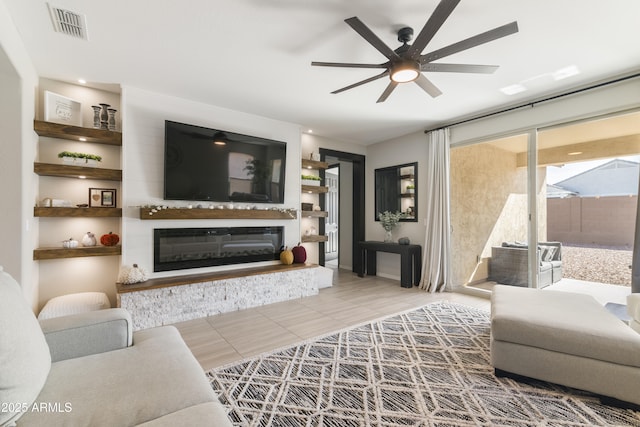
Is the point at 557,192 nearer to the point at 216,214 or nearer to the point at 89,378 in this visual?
the point at 216,214

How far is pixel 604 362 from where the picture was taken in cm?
172

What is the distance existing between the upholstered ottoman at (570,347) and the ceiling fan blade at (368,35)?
83.0 inches

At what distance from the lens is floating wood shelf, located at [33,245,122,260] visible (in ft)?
9.26

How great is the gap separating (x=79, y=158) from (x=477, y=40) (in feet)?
12.8

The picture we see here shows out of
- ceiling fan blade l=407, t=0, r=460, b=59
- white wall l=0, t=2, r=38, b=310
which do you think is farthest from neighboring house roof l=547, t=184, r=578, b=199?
white wall l=0, t=2, r=38, b=310

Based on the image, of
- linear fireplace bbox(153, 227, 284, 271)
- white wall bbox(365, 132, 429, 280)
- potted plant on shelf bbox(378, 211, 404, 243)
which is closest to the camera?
linear fireplace bbox(153, 227, 284, 271)

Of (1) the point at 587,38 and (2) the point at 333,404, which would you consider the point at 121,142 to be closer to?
(2) the point at 333,404

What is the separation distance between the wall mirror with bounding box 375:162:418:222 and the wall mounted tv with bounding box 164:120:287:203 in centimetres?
219

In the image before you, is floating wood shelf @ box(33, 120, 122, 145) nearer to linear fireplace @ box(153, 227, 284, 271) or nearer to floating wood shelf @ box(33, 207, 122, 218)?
floating wood shelf @ box(33, 207, 122, 218)

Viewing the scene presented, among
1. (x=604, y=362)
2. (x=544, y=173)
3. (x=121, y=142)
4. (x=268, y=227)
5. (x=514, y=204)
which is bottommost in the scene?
(x=604, y=362)

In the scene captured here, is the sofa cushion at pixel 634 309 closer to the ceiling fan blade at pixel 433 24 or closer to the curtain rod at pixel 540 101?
the curtain rod at pixel 540 101

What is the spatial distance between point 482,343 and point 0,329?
3080 mm

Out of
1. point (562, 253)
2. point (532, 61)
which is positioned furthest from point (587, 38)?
point (562, 253)

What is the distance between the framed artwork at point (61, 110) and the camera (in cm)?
295
